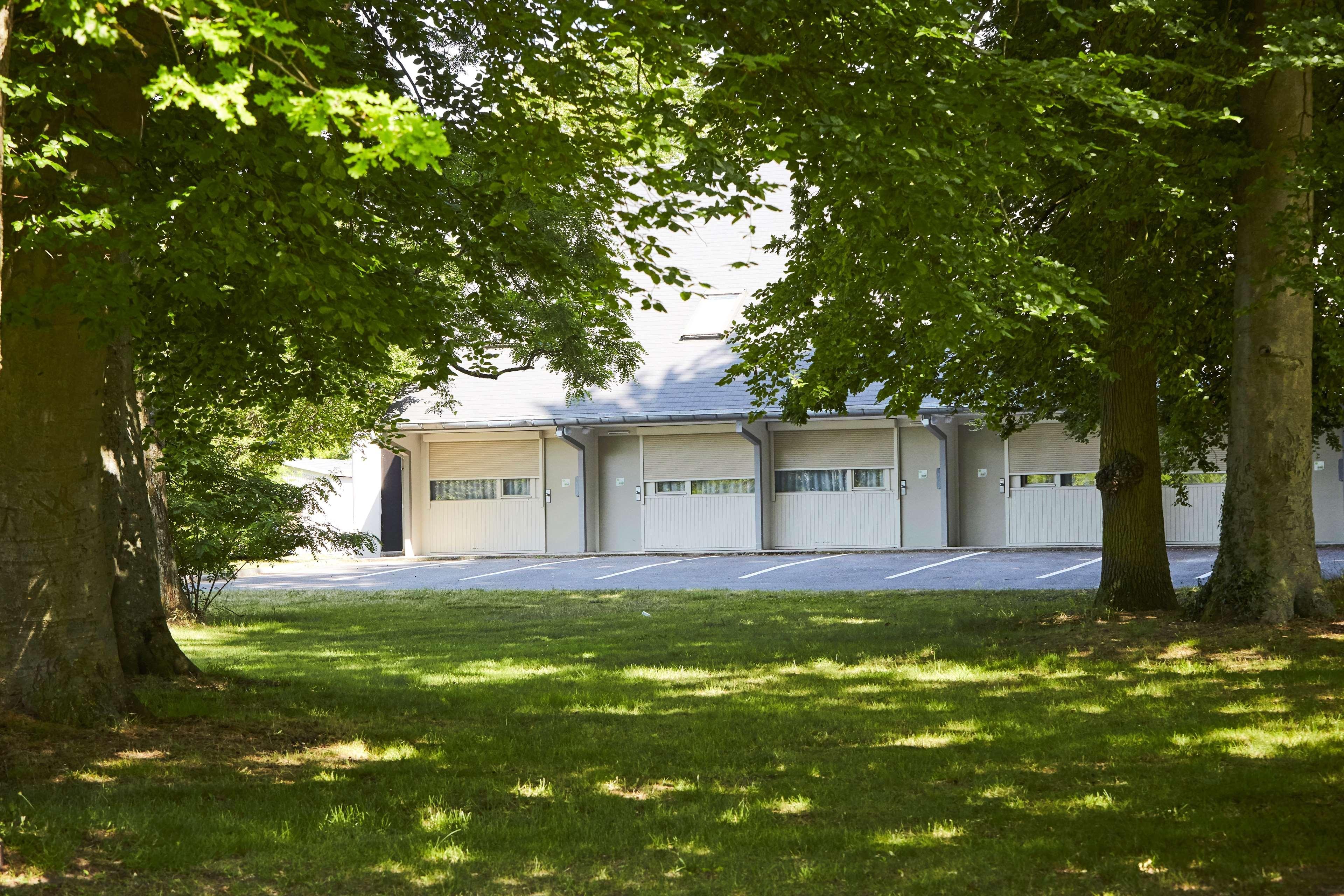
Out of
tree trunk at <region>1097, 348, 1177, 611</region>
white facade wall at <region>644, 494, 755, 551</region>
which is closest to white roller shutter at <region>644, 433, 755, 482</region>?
white facade wall at <region>644, 494, 755, 551</region>

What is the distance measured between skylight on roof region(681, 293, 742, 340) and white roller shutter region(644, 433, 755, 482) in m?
3.23

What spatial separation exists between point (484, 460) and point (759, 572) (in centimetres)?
1033

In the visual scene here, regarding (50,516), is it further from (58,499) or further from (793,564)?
(793,564)

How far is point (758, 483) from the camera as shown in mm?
28516

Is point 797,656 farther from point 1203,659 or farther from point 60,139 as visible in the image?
point 60,139

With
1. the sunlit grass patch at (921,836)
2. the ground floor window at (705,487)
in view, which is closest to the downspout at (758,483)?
the ground floor window at (705,487)

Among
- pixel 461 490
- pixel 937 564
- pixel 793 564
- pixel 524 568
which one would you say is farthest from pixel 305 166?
pixel 461 490

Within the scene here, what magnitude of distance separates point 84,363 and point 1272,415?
378 inches

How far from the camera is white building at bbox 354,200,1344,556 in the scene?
26.6 meters

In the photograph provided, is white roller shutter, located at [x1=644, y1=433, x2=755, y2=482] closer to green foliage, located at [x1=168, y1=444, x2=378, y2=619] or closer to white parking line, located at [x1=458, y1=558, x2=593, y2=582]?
white parking line, located at [x1=458, y1=558, x2=593, y2=582]

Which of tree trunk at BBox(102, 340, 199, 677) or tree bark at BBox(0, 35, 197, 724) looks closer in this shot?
tree bark at BBox(0, 35, 197, 724)

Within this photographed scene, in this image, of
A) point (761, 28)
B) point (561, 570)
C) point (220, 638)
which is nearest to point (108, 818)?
point (761, 28)

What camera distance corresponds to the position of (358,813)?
580 cm

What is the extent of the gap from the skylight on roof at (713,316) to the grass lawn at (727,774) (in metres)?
19.7
